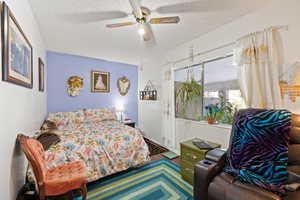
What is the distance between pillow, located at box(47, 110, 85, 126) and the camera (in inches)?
113

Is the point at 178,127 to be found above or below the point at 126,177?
above

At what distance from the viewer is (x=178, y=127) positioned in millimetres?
3002

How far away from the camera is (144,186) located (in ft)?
6.09

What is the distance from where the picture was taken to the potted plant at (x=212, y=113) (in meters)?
2.30

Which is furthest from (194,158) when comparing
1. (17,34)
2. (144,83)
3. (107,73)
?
(107,73)

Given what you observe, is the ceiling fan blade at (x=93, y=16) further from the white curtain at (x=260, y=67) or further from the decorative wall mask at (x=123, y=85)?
the decorative wall mask at (x=123, y=85)

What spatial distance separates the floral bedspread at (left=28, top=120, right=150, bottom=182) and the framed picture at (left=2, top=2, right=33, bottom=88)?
959mm

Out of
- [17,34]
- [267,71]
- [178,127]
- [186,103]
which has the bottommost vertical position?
[178,127]

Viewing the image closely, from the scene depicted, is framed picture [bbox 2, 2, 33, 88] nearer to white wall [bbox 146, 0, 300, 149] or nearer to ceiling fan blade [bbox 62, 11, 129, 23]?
ceiling fan blade [bbox 62, 11, 129, 23]

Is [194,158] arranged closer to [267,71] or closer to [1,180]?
[267,71]

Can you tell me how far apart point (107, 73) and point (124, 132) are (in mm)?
2372

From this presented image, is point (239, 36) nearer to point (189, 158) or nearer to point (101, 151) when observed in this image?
point (189, 158)

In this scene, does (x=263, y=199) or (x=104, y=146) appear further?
(x=104, y=146)

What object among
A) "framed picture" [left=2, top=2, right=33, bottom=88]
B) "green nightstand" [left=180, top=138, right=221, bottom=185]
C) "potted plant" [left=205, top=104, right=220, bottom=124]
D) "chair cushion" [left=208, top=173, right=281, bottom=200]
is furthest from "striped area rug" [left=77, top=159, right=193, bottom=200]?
"framed picture" [left=2, top=2, right=33, bottom=88]
